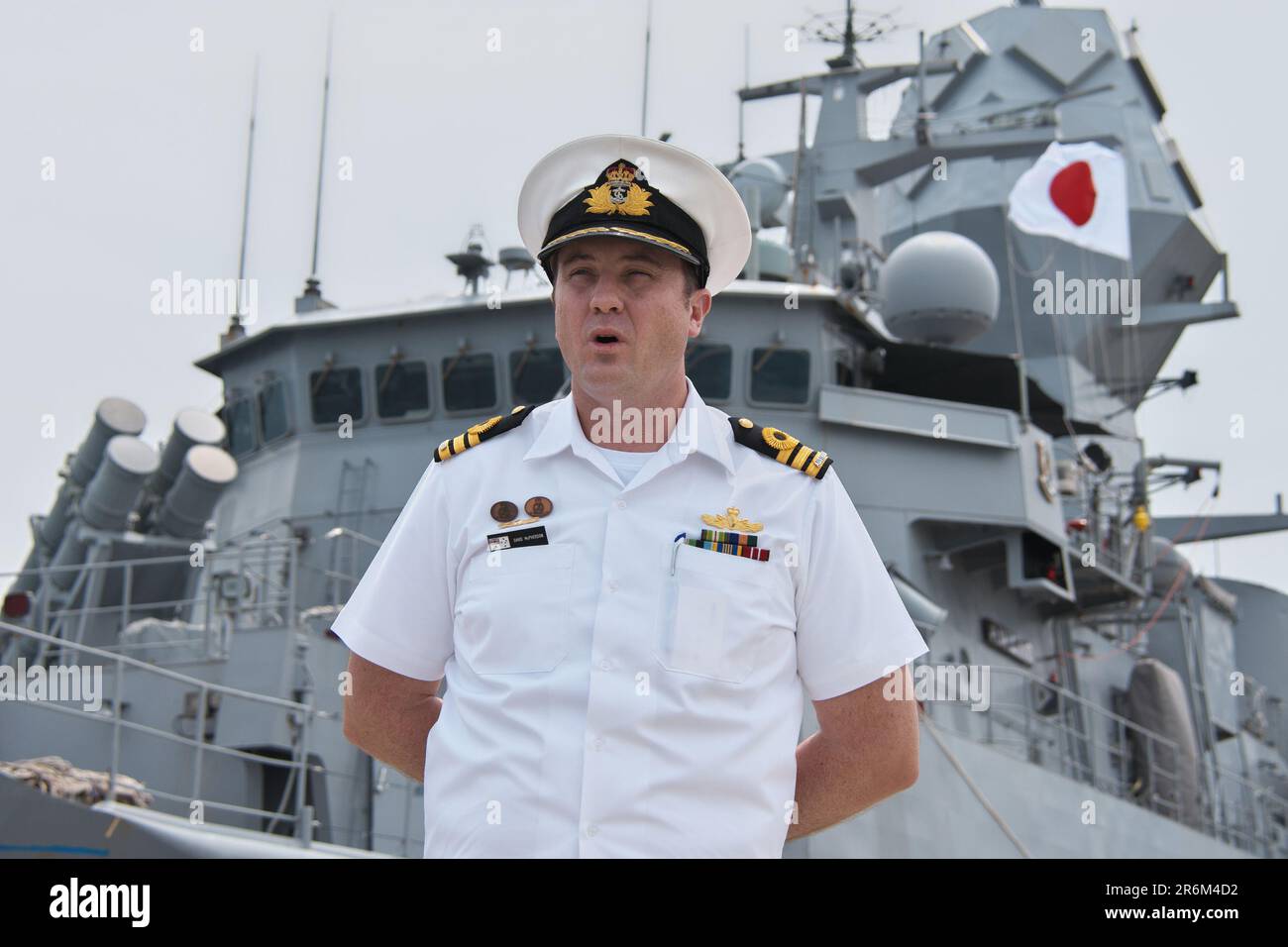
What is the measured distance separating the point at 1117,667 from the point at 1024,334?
12.6 ft

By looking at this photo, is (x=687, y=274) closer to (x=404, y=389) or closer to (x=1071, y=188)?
(x=404, y=389)

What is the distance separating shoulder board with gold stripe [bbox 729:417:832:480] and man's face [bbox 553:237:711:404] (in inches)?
4.9

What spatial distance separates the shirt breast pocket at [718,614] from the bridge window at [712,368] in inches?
296

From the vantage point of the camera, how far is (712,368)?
928 cm

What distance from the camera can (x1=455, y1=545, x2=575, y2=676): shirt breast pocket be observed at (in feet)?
5.51

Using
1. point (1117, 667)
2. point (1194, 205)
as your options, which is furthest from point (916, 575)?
point (1194, 205)

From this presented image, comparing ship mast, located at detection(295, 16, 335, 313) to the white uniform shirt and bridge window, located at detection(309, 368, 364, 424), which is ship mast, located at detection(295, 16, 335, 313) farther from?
the white uniform shirt

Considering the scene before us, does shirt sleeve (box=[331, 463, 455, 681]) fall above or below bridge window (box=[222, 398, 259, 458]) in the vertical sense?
below

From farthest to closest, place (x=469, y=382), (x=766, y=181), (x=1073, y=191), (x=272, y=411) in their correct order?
(x=766, y=181) < (x=1073, y=191) < (x=272, y=411) < (x=469, y=382)

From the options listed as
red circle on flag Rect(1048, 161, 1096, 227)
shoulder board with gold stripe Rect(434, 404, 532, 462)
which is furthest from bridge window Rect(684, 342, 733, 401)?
shoulder board with gold stripe Rect(434, 404, 532, 462)

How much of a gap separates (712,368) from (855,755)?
7.55 metres

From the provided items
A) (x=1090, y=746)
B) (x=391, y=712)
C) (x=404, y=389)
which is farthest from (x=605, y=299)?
(x=1090, y=746)
